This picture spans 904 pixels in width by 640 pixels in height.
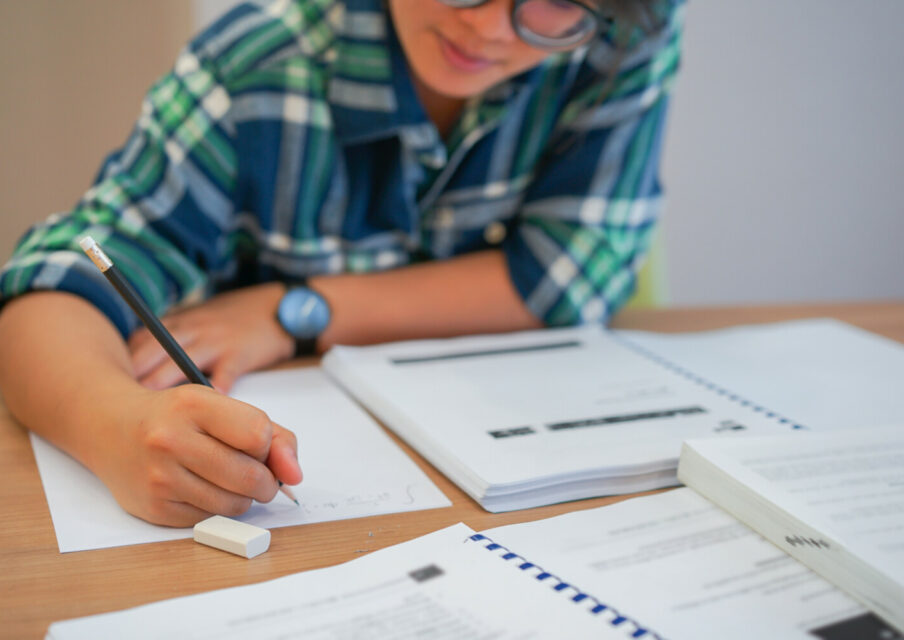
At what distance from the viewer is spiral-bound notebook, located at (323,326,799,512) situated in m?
0.55

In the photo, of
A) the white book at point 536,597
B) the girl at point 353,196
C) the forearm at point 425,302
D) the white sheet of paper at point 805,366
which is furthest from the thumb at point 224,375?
the white sheet of paper at point 805,366

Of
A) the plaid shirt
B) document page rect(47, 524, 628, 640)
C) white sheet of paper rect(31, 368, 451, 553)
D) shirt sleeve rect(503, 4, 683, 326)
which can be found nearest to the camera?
document page rect(47, 524, 628, 640)

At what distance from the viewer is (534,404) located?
2.19ft

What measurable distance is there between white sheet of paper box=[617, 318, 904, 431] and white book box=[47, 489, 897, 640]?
24 cm

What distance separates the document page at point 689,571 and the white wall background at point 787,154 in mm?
1451

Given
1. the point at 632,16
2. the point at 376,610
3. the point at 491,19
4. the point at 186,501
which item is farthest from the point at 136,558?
the point at 632,16

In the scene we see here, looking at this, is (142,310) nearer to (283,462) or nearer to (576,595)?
(283,462)

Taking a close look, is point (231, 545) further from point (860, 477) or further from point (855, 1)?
point (855, 1)

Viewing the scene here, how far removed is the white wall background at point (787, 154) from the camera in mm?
1858

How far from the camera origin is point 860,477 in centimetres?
54

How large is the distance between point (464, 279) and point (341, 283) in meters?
0.13

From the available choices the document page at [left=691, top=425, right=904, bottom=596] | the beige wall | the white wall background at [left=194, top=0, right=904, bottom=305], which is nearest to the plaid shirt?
the document page at [left=691, top=425, right=904, bottom=596]

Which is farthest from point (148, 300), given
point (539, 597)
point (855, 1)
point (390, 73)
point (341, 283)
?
point (855, 1)

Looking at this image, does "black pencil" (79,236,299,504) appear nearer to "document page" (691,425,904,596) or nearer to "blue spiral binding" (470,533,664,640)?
"blue spiral binding" (470,533,664,640)
